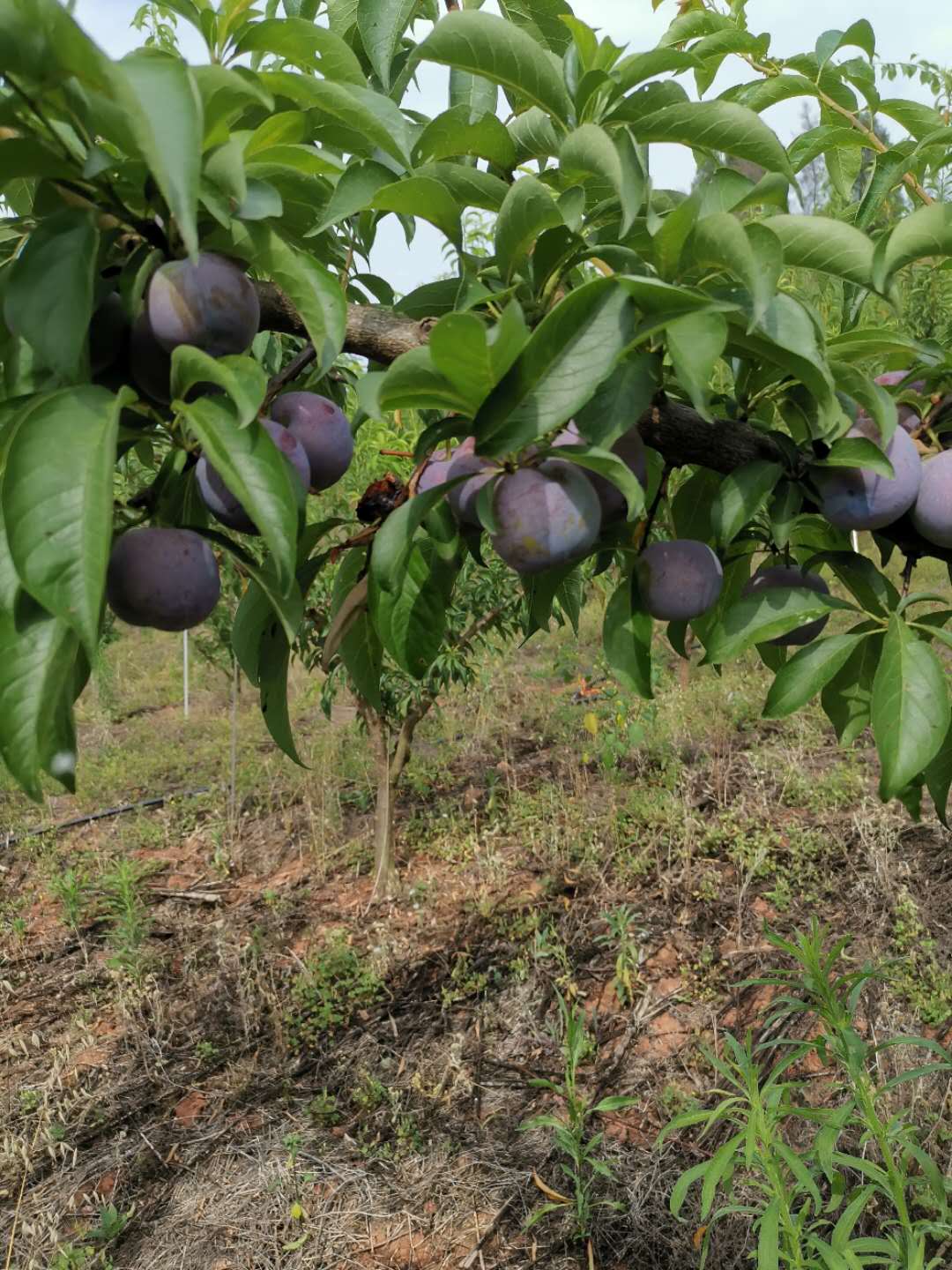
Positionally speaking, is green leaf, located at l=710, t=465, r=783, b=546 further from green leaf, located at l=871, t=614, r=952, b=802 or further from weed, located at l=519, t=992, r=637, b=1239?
weed, located at l=519, t=992, r=637, b=1239

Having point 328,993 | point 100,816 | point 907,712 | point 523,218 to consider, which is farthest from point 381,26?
point 100,816

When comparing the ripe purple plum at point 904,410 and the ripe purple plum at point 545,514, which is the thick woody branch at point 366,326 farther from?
the ripe purple plum at point 904,410

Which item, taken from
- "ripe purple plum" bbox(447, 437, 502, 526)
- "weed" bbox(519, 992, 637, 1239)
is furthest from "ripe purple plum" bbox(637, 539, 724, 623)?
"weed" bbox(519, 992, 637, 1239)

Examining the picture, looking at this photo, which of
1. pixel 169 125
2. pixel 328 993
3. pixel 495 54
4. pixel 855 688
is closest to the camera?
pixel 169 125

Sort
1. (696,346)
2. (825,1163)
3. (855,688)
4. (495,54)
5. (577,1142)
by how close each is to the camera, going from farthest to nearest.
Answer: (577,1142) → (825,1163) → (855,688) → (495,54) → (696,346)

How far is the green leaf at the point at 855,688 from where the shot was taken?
80 centimetres

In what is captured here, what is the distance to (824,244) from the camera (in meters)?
0.60

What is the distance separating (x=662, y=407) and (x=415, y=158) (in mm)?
225

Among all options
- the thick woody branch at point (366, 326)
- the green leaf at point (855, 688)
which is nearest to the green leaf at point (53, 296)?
the thick woody branch at point (366, 326)

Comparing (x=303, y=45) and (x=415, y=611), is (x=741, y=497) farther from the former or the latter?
(x=303, y=45)

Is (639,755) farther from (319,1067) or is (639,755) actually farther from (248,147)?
(248,147)

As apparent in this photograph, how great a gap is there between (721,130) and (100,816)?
13.7 ft

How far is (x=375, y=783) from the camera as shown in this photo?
167 inches

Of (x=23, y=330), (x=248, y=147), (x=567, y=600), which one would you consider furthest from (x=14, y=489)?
(x=567, y=600)
